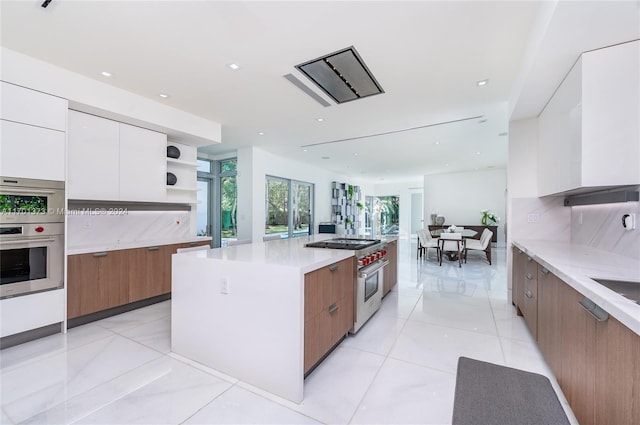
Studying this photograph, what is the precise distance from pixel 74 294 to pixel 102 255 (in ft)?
1.46

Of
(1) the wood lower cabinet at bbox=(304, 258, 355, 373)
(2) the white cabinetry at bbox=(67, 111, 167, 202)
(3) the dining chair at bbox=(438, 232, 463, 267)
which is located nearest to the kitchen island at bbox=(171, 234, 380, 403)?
(1) the wood lower cabinet at bbox=(304, 258, 355, 373)

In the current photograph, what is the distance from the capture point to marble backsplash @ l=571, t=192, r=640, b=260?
1989 mm

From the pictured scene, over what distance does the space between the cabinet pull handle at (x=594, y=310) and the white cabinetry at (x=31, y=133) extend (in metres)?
4.14

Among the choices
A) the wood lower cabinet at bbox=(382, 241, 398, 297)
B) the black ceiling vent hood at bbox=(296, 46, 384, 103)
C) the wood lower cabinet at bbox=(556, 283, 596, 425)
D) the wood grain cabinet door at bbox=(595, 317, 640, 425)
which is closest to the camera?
the wood grain cabinet door at bbox=(595, 317, 640, 425)

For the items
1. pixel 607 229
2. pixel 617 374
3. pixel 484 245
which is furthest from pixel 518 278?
pixel 484 245

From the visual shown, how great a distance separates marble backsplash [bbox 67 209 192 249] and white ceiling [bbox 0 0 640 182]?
1.61 metres

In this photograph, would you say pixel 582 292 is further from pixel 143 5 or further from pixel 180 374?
pixel 143 5

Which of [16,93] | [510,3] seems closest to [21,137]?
[16,93]

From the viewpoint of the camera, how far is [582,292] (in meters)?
1.32

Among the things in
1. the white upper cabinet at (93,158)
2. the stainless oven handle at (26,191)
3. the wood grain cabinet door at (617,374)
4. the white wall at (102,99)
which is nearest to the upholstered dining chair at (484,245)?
the wood grain cabinet door at (617,374)

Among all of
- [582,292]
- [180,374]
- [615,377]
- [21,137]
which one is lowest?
[180,374]

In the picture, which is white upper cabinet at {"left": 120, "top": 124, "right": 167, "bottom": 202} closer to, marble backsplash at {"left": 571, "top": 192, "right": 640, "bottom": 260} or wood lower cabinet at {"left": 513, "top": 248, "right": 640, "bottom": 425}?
wood lower cabinet at {"left": 513, "top": 248, "right": 640, "bottom": 425}

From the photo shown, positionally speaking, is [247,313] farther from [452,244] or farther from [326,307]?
[452,244]

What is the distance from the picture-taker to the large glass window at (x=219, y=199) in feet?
21.6
